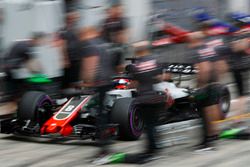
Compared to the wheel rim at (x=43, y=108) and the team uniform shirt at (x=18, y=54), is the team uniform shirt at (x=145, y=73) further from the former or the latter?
the wheel rim at (x=43, y=108)

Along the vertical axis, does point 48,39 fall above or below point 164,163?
above

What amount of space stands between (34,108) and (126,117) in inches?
60.8

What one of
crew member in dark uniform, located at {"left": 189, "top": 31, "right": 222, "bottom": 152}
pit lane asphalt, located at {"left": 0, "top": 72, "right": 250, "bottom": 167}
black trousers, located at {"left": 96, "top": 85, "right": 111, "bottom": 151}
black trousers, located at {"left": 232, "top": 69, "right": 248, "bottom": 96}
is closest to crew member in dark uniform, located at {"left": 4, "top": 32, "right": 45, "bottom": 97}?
pit lane asphalt, located at {"left": 0, "top": 72, "right": 250, "bottom": 167}

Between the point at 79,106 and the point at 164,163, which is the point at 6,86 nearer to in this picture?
the point at 79,106

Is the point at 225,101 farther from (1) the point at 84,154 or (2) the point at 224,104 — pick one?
(1) the point at 84,154

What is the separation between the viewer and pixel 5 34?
1279cm

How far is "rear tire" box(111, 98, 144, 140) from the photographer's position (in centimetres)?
862

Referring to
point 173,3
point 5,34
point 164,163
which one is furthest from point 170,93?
point 173,3

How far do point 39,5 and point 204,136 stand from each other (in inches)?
234

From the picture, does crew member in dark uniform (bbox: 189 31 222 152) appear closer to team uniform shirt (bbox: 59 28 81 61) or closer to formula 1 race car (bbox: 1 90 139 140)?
formula 1 race car (bbox: 1 90 139 140)

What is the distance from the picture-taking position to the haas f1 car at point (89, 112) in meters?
8.72

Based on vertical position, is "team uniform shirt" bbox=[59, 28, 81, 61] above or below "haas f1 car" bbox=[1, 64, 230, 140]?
above

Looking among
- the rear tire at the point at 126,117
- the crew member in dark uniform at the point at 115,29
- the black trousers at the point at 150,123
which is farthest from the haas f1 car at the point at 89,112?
the black trousers at the point at 150,123

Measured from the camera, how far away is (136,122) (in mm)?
8891
